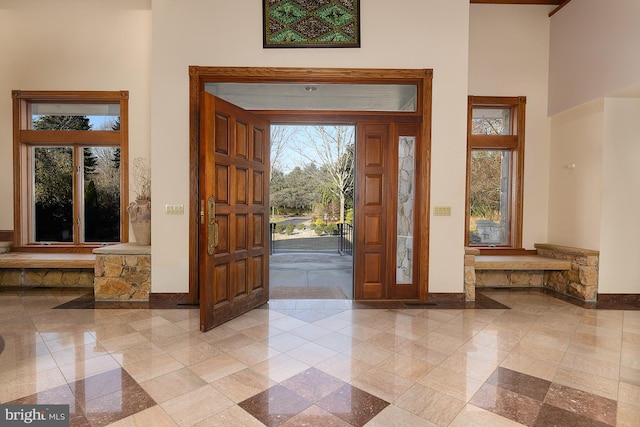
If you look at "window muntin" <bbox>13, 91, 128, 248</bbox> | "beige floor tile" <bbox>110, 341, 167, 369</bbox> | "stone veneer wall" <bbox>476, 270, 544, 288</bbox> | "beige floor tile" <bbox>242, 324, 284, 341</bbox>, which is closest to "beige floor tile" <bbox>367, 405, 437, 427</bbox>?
"beige floor tile" <bbox>242, 324, 284, 341</bbox>

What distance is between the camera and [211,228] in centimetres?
317

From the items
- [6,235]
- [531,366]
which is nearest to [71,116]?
[6,235]

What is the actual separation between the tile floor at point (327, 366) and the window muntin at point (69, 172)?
58.7 inches

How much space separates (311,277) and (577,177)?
168 inches

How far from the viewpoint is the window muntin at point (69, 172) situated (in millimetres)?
4949

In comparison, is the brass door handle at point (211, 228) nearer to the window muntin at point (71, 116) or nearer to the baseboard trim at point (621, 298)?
the window muntin at point (71, 116)

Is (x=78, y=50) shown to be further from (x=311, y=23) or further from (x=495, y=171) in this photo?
(x=495, y=171)

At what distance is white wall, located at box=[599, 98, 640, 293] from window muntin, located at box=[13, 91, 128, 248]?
6801mm

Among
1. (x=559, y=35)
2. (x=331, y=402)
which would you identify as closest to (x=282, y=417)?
(x=331, y=402)

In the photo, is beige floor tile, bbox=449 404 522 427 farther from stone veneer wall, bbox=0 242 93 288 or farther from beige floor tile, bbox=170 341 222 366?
stone veneer wall, bbox=0 242 93 288

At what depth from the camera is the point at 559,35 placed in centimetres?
490

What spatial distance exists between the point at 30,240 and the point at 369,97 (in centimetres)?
561

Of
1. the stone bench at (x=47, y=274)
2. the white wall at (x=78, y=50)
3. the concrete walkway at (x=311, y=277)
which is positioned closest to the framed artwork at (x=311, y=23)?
the white wall at (x=78, y=50)

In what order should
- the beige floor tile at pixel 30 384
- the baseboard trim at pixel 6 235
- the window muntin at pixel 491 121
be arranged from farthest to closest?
1. the window muntin at pixel 491 121
2. the baseboard trim at pixel 6 235
3. the beige floor tile at pixel 30 384
